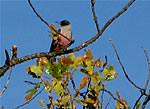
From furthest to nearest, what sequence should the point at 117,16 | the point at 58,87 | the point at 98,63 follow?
the point at 117,16 < the point at 98,63 < the point at 58,87

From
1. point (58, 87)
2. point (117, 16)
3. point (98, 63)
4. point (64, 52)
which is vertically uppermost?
point (117, 16)

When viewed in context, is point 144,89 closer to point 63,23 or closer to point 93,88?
point 93,88

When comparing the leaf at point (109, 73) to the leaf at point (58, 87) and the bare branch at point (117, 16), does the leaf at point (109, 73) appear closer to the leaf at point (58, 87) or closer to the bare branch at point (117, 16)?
the leaf at point (58, 87)

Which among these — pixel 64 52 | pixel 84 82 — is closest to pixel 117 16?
pixel 64 52

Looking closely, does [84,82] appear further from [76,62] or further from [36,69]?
[36,69]

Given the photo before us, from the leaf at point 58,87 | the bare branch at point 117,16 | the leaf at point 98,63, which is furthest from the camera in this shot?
the bare branch at point 117,16

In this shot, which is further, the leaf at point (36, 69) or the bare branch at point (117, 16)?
the bare branch at point (117, 16)

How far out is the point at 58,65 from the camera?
2.61m

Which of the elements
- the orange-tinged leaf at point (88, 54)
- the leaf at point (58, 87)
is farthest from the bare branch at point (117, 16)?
the leaf at point (58, 87)

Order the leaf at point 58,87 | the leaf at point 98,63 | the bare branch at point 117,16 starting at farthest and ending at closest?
the bare branch at point 117,16, the leaf at point 98,63, the leaf at point 58,87

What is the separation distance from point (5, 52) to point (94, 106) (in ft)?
3.11

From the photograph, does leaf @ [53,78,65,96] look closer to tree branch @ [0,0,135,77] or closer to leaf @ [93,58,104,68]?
leaf @ [93,58,104,68]

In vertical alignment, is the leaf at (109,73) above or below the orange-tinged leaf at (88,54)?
below

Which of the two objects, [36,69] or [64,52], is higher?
[64,52]
